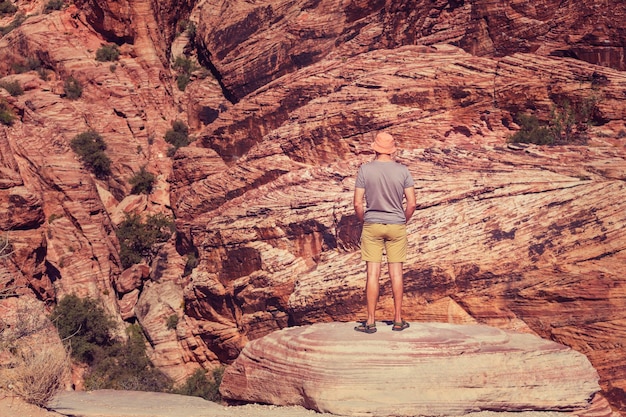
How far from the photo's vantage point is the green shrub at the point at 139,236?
92.3 ft

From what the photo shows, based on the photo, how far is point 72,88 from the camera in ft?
111

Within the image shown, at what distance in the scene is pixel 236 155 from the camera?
26.8 metres

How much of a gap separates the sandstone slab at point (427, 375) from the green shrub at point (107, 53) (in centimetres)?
2832

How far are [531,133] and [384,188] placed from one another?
9.37 metres

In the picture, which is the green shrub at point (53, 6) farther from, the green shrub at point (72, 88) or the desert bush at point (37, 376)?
the desert bush at point (37, 376)

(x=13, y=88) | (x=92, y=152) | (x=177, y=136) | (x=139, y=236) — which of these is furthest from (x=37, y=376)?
(x=13, y=88)

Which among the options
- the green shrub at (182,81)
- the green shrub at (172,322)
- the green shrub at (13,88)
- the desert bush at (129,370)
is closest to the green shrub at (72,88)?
the green shrub at (13,88)

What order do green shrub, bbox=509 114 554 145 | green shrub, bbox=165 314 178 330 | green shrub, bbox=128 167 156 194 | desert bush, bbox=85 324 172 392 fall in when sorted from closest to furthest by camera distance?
green shrub, bbox=509 114 554 145
desert bush, bbox=85 324 172 392
green shrub, bbox=165 314 178 330
green shrub, bbox=128 167 156 194

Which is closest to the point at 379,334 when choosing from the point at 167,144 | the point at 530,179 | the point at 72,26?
the point at 530,179

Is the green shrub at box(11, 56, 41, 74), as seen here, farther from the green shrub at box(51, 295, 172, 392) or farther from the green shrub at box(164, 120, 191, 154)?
the green shrub at box(51, 295, 172, 392)

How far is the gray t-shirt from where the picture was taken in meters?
10.3

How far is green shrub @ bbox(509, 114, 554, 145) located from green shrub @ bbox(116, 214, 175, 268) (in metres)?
15.4

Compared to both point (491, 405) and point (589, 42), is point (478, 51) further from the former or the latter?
point (491, 405)

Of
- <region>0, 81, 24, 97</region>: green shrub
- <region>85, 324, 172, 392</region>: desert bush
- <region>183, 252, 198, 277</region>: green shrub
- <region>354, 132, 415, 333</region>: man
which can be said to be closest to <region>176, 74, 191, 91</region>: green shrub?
<region>0, 81, 24, 97</region>: green shrub
